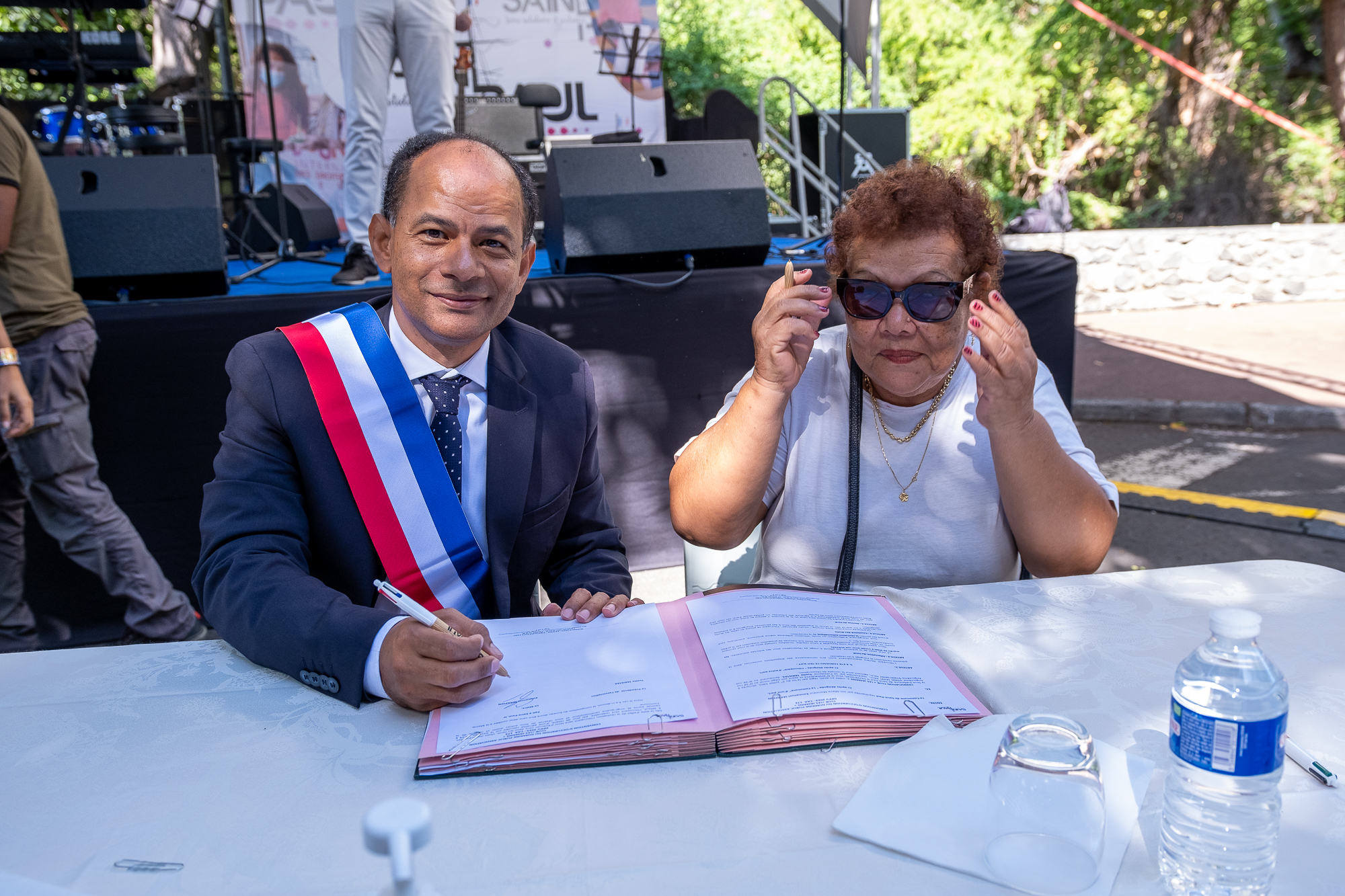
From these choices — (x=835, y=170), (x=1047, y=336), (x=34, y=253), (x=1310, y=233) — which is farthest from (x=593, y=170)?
(x=1310, y=233)

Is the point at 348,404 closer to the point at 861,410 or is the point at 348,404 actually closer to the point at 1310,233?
the point at 861,410

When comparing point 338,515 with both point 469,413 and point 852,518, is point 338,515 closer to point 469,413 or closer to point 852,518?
point 469,413

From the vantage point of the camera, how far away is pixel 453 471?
1.58 m

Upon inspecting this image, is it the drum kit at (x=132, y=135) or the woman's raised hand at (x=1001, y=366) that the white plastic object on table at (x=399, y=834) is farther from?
the drum kit at (x=132, y=135)

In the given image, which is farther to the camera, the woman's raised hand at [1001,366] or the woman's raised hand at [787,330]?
the woman's raised hand at [787,330]

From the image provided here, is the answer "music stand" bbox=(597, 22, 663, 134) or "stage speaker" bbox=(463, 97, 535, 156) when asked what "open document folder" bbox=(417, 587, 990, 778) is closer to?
"stage speaker" bbox=(463, 97, 535, 156)

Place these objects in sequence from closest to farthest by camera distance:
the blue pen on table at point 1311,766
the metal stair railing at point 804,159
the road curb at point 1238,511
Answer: the blue pen on table at point 1311,766 → the road curb at point 1238,511 → the metal stair railing at point 804,159

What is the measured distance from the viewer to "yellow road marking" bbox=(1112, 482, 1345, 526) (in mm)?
4082

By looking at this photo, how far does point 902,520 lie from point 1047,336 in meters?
2.61

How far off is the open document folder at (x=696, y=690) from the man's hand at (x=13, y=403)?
201 centimetres

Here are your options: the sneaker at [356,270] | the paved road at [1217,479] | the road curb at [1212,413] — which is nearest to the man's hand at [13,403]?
the sneaker at [356,270]

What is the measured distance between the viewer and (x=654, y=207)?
3445mm

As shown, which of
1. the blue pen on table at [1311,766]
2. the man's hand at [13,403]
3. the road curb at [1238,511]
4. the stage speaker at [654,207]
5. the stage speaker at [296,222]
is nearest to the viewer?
the blue pen on table at [1311,766]

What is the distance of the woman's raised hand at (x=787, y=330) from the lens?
1.51 meters
